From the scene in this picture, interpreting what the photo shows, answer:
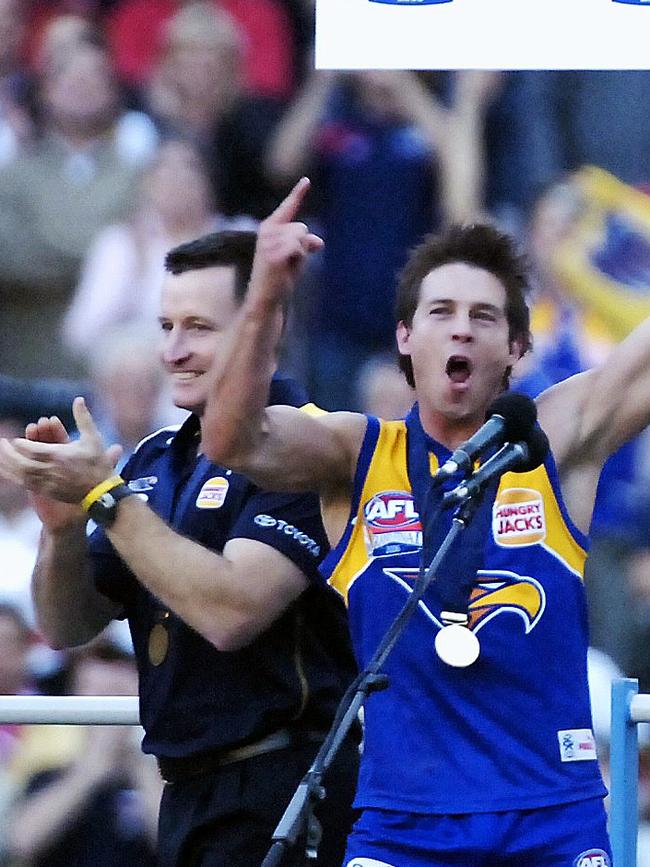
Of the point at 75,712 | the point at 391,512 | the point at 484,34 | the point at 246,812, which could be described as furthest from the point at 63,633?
the point at 484,34

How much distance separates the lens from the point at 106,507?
3.57m

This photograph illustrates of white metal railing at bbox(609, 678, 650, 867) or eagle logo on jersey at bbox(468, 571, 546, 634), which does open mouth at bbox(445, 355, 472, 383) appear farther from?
white metal railing at bbox(609, 678, 650, 867)

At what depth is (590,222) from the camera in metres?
6.88

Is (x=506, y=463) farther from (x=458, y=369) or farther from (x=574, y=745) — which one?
(x=574, y=745)

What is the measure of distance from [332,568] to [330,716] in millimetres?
480

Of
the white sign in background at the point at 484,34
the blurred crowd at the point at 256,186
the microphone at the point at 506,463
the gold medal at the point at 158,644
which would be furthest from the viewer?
the blurred crowd at the point at 256,186

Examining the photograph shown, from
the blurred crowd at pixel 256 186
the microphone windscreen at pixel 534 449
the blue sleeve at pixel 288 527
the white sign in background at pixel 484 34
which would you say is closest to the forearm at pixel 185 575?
the blue sleeve at pixel 288 527

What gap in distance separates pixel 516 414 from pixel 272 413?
0.57 metres

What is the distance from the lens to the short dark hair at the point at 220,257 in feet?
12.9

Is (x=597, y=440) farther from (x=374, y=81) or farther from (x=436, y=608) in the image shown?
(x=374, y=81)

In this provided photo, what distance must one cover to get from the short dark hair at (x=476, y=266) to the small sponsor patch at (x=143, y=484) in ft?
2.21

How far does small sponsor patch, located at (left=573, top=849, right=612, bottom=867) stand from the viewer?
3221 millimetres

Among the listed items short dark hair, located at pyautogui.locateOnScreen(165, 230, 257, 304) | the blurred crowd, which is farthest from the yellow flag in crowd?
short dark hair, located at pyautogui.locateOnScreen(165, 230, 257, 304)

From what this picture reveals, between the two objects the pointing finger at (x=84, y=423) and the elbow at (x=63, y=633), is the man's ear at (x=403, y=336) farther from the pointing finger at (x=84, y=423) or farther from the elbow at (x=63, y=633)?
the elbow at (x=63, y=633)
